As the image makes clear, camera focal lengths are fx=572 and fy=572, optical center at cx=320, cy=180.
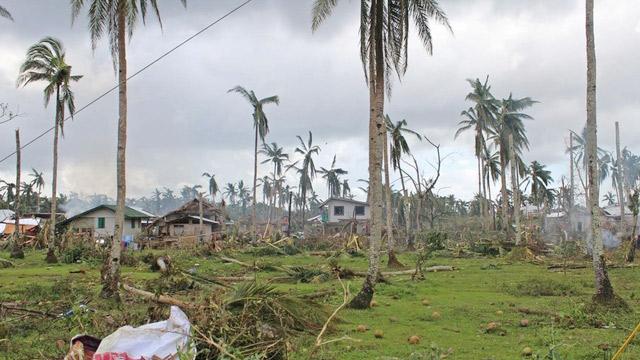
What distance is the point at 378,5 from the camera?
1405 cm

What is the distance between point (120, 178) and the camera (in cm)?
1518

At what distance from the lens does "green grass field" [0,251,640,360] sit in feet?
27.2

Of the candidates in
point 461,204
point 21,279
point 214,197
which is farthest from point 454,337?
point 214,197

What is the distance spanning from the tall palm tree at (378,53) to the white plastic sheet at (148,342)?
7.12m

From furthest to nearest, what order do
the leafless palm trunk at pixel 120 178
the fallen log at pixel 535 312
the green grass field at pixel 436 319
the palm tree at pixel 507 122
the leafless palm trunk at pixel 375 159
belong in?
the palm tree at pixel 507 122, the leafless palm trunk at pixel 120 178, the leafless palm trunk at pixel 375 159, the fallen log at pixel 535 312, the green grass field at pixel 436 319

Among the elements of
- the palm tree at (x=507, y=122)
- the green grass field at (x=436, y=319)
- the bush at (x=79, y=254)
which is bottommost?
the green grass field at (x=436, y=319)

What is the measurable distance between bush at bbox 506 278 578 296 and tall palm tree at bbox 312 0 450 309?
466 centimetres

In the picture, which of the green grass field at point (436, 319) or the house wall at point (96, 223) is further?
the house wall at point (96, 223)

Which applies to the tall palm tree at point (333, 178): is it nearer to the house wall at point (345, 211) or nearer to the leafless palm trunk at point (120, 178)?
the house wall at point (345, 211)

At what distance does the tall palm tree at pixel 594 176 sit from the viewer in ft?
40.1

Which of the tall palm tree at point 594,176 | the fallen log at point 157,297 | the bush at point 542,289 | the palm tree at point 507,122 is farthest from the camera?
the palm tree at point 507,122

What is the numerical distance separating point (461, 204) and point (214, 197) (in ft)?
158

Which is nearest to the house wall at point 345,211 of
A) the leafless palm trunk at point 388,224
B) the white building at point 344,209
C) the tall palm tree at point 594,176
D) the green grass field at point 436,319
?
the white building at point 344,209

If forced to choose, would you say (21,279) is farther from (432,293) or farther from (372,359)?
(372,359)
